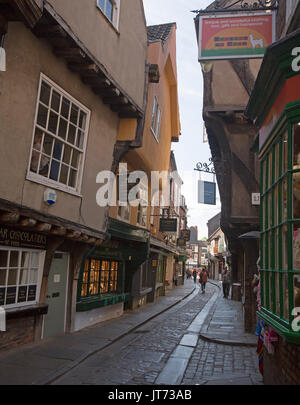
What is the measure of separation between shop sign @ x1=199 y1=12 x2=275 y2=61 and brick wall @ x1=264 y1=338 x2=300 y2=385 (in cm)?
551

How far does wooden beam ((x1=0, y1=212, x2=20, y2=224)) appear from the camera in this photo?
6.44 meters

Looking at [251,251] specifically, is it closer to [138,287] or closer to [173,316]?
[173,316]

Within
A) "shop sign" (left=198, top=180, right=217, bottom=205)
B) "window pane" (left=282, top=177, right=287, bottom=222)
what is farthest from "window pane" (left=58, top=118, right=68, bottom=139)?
"shop sign" (left=198, top=180, right=217, bottom=205)

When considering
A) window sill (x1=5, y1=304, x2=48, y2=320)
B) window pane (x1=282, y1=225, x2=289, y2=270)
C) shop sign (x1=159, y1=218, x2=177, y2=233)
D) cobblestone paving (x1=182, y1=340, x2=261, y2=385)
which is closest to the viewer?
window pane (x1=282, y1=225, x2=289, y2=270)

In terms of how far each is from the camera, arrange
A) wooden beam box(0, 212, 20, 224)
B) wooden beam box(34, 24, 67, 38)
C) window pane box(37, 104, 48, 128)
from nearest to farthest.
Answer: wooden beam box(0, 212, 20, 224) → wooden beam box(34, 24, 67, 38) → window pane box(37, 104, 48, 128)

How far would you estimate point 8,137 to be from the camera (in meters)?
6.68

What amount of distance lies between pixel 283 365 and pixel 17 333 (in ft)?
18.0

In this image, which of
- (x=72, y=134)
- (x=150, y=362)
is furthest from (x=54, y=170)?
(x=150, y=362)

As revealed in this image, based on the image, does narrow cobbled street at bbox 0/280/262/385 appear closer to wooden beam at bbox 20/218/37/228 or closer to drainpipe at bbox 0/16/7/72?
wooden beam at bbox 20/218/37/228

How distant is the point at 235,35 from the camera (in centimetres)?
790

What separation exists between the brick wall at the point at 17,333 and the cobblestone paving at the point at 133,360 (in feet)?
4.99

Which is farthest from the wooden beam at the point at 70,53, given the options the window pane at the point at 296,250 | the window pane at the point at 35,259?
the window pane at the point at 296,250

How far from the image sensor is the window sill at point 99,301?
34.5 ft

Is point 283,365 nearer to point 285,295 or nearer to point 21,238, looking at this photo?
point 285,295
